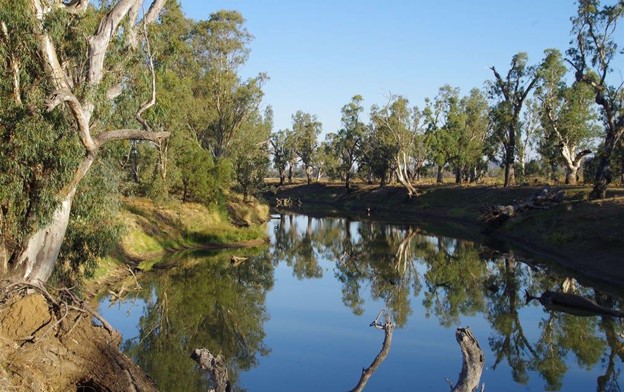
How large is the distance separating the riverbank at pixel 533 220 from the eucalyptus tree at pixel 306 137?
20403 mm

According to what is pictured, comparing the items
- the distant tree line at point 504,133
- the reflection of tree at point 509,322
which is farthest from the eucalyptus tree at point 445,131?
the reflection of tree at point 509,322

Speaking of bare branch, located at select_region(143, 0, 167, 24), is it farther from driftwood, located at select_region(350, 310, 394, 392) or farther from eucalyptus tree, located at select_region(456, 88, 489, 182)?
eucalyptus tree, located at select_region(456, 88, 489, 182)

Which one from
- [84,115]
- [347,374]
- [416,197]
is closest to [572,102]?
[416,197]

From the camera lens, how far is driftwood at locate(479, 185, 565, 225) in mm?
41625

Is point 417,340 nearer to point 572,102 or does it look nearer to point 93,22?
point 93,22

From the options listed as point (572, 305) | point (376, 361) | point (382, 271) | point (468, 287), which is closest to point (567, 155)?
point (382, 271)

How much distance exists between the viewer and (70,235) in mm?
17172

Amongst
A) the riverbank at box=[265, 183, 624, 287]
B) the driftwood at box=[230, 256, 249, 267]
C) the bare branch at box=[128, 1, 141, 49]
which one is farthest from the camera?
the driftwood at box=[230, 256, 249, 267]

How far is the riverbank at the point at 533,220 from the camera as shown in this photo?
96.0 feet

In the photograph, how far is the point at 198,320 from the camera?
65.9 feet

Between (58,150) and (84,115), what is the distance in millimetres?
1277

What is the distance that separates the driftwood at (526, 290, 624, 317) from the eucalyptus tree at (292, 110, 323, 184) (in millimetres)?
76050

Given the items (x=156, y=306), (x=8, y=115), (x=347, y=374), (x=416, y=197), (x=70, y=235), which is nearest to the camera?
(x=8, y=115)

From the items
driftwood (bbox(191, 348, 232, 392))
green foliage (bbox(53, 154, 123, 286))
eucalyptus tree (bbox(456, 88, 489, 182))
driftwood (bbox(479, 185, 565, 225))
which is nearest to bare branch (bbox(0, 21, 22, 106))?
green foliage (bbox(53, 154, 123, 286))
